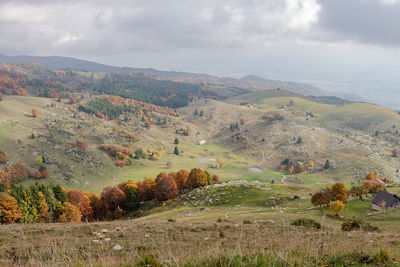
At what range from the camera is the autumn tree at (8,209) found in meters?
44.1

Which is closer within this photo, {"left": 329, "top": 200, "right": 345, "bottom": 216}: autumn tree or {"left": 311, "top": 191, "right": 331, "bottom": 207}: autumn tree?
{"left": 329, "top": 200, "right": 345, "bottom": 216}: autumn tree

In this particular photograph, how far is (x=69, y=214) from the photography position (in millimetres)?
52000

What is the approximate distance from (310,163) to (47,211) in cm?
15239

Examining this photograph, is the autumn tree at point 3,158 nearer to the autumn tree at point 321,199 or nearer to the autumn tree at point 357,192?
the autumn tree at point 321,199

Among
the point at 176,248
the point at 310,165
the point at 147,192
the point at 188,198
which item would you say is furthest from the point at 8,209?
the point at 310,165

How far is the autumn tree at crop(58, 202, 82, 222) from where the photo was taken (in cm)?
5078

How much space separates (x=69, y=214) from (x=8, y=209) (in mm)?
11099

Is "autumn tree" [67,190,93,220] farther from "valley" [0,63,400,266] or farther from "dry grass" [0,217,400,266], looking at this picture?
"dry grass" [0,217,400,266]

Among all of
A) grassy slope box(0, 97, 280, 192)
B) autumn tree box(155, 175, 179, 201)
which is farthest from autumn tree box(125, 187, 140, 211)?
grassy slope box(0, 97, 280, 192)

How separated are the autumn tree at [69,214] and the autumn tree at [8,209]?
8.27 m

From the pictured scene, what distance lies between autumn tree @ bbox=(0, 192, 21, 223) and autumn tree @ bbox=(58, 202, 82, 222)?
8.27 meters

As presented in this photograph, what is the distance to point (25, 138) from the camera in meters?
150

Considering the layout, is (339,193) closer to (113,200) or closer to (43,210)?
(113,200)

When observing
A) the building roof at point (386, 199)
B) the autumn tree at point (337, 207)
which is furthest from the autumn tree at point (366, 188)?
the autumn tree at point (337, 207)
